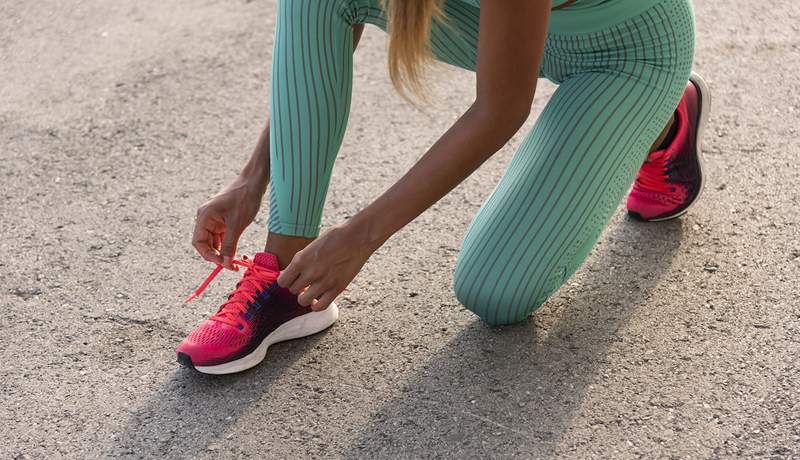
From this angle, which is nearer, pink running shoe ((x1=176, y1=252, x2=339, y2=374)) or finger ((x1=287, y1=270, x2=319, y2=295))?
finger ((x1=287, y1=270, x2=319, y2=295))

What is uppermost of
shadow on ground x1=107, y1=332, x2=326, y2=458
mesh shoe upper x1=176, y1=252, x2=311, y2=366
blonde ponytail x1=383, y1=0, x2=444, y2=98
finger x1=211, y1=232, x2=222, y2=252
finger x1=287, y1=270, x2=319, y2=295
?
blonde ponytail x1=383, y1=0, x2=444, y2=98

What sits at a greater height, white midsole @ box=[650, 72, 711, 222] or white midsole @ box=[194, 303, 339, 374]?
white midsole @ box=[650, 72, 711, 222]

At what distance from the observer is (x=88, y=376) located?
1.85m

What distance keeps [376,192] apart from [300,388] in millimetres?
731

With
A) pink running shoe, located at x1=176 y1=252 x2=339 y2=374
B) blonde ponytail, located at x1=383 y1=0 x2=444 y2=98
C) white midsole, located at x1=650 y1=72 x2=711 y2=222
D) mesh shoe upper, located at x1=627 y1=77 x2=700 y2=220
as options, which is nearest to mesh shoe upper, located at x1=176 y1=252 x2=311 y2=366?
pink running shoe, located at x1=176 y1=252 x2=339 y2=374

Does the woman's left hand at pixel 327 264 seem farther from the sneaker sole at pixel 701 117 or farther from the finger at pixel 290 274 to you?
the sneaker sole at pixel 701 117

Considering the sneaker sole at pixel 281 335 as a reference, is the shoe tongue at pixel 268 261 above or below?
above

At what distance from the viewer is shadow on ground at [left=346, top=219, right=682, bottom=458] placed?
5.32ft

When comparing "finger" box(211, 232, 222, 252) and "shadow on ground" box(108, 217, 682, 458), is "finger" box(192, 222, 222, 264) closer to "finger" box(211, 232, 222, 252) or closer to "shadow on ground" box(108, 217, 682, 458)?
"finger" box(211, 232, 222, 252)

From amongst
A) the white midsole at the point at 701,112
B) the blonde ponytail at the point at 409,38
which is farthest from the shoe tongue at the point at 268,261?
the white midsole at the point at 701,112

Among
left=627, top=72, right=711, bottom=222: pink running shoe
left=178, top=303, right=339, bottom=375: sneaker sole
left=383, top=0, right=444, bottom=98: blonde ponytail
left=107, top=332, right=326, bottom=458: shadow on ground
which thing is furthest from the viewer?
left=627, top=72, right=711, bottom=222: pink running shoe

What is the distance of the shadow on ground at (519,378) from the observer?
5.32 feet

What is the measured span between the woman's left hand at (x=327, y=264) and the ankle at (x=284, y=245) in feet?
0.93

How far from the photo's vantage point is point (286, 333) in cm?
189
